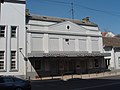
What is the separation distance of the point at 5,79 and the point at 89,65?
25.8 m

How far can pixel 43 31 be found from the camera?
35812 millimetres

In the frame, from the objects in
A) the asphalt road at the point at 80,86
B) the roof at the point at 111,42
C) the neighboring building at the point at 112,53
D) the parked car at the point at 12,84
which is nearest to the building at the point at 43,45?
the neighboring building at the point at 112,53

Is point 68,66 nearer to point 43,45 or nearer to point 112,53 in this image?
point 43,45

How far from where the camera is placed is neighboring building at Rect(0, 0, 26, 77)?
3234 centimetres

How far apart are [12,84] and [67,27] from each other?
22886 millimetres

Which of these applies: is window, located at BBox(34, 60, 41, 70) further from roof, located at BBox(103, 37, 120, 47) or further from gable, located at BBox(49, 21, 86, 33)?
roof, located at BBox(103, 37, 120, 47)

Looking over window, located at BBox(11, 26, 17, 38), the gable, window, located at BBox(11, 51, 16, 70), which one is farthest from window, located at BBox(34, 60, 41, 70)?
the gable

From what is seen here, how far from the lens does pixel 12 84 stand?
16.9 m

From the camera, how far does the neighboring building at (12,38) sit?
3234 cm

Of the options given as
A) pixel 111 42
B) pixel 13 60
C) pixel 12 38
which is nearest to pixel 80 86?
pixel 13 60

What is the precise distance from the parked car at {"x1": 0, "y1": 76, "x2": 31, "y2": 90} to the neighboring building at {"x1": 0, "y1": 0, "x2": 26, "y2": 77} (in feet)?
49.7

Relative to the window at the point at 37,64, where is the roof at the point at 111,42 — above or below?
above

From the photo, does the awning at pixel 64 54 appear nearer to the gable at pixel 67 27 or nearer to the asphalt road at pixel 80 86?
the gable at pixel 67 27

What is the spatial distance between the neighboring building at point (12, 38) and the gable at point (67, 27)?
517 centimetres
